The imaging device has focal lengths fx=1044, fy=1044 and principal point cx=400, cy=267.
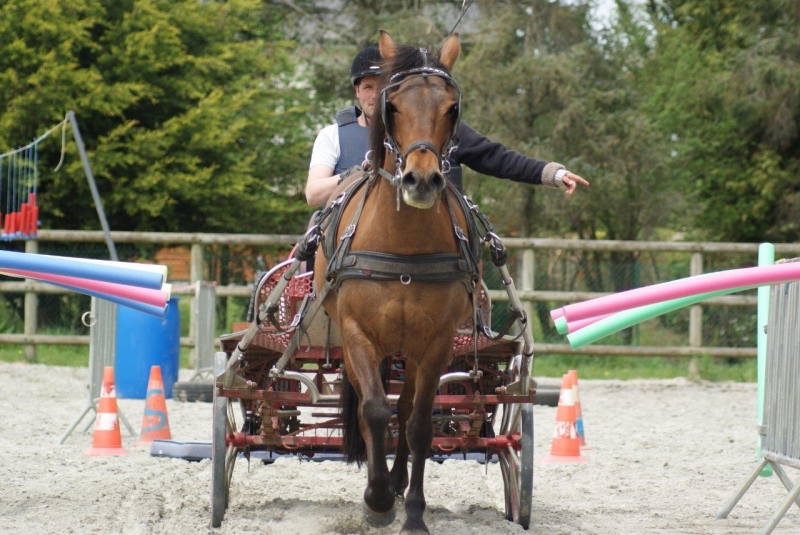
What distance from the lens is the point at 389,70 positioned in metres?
4.07

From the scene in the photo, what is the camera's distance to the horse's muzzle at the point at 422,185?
3.59m

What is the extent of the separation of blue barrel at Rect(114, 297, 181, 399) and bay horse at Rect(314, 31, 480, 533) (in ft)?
19.0

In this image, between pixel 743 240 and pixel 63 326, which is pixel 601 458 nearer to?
pixel 63 326

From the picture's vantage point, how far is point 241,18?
18000 mm

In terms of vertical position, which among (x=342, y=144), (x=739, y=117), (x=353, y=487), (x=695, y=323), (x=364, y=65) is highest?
(x=739, y=117)

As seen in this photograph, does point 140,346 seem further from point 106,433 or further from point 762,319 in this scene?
point 762,319

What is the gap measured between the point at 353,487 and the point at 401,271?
7.26ft

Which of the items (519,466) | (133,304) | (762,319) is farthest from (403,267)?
(762,319)

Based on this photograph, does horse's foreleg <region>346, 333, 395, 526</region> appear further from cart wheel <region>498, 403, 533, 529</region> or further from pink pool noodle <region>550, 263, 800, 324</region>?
pink pool noodle <region>550, 263, 800, 324</region>

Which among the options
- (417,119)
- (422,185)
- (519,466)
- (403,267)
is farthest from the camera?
(519,466)

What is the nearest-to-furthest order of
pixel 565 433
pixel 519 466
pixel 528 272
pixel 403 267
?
1. pixel 403 267
2. pixel 519 466
3. pixel 565 433
4. pixel 528 272

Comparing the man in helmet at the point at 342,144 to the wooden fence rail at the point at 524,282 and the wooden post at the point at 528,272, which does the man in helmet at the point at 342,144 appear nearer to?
the wooden fence rail at the point at 524,282

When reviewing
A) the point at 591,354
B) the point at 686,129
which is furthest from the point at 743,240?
the point at 591,354

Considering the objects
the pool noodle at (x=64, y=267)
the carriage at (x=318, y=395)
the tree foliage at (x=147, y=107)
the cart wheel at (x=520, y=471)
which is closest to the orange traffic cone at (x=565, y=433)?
the carriage at (x=318, y=395)
